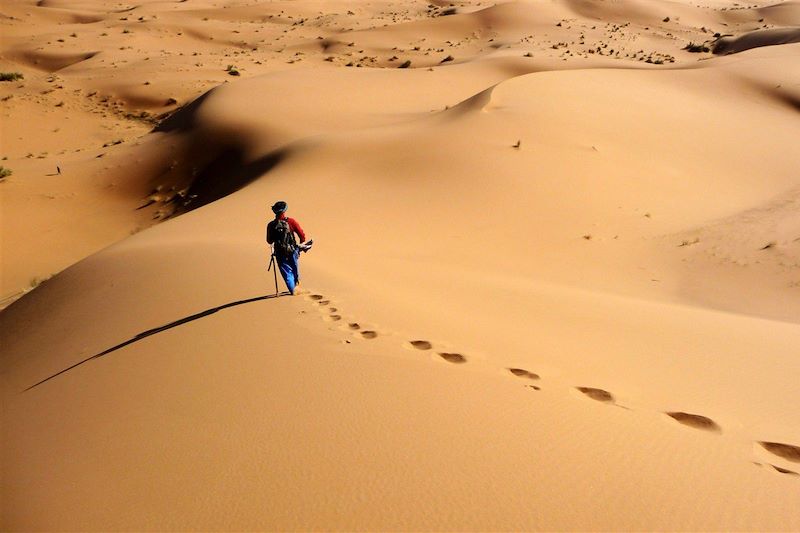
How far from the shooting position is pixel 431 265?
7.88 metres

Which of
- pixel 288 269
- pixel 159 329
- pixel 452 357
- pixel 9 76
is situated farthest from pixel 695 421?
pixel 9 76

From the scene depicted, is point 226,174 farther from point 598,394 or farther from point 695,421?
point 695,421

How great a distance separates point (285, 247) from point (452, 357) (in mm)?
2325

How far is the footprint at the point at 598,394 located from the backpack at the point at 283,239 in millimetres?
3150

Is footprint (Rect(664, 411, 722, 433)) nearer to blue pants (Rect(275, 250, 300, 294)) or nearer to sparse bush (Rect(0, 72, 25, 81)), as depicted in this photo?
blue pants (Rect(275, 250, 300, 294))

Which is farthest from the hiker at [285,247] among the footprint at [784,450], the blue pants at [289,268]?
the footprint at [784,450]

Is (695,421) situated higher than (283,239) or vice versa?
(283,239)

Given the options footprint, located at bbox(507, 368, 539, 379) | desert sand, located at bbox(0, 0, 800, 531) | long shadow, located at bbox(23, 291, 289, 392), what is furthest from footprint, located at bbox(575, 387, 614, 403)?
long shadow, located at bbox(23, 291, 289, 392)

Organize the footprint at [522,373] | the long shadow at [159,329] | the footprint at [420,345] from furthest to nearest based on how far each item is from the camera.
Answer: the long shadow at [159,329] < the footprint at [420,345] < the footprint at [522,373]

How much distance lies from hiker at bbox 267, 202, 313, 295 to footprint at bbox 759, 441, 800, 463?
400 centimetres

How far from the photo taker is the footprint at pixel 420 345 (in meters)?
4.16

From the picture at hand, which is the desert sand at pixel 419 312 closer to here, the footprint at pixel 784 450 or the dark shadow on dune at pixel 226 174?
the footprint at pixel 784 450

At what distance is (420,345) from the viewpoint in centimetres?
421

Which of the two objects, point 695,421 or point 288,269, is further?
point 288,269
